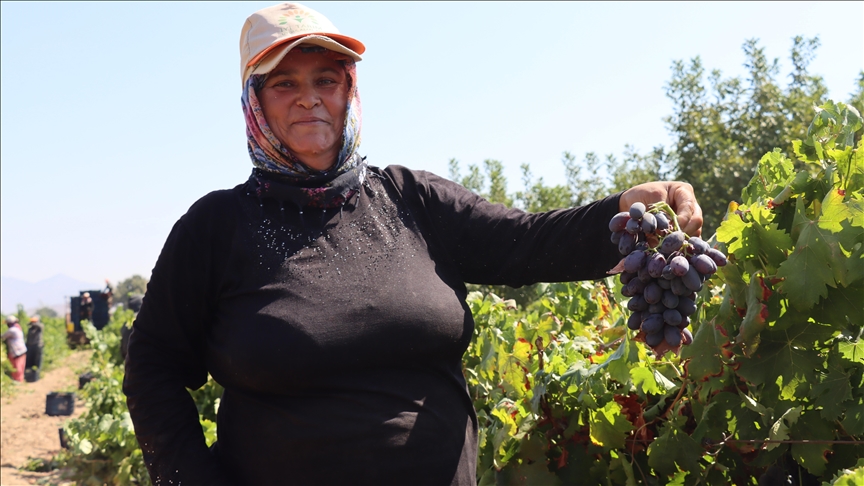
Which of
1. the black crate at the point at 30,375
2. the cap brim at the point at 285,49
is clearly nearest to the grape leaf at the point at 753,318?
the cap brim at the point at 285,49

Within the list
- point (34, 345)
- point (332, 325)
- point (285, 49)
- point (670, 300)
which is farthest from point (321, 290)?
point (34, 345)

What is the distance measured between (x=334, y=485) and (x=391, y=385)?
0.89 ft

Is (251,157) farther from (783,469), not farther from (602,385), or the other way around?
(783,469)

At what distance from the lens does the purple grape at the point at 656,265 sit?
1532 mm

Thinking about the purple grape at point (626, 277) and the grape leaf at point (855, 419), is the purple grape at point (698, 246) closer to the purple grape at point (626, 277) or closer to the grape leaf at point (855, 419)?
the purple grape at point (626, 277)

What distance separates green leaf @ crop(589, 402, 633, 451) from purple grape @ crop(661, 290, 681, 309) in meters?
0.69

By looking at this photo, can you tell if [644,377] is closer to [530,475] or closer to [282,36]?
[530,475]

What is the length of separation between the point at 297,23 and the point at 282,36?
71 millimetres

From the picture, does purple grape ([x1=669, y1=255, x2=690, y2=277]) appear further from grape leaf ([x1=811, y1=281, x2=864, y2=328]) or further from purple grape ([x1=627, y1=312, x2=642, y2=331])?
grape leaf ([x1=811, y1=281, x2=864, y2=328])

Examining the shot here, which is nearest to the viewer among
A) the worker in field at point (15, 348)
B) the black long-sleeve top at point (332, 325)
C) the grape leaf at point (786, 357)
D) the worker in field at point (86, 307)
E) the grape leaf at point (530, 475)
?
the grape leaf at point (786, 357)

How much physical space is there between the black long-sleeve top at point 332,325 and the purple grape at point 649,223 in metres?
0.37

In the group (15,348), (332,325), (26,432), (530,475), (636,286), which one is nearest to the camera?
(636,286)

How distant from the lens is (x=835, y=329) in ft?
5.57

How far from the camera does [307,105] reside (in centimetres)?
216
